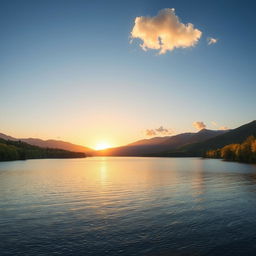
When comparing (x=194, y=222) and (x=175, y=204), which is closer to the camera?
(x=194, y=222)

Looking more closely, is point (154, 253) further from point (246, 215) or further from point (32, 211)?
point (32, 211)

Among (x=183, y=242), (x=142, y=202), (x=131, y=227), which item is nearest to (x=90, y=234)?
(x=131, y=227)

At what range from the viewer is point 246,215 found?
3625 cm

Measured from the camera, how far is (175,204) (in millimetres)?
43812

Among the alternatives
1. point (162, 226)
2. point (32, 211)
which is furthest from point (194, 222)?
point (32, 211)

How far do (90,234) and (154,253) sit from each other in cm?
811

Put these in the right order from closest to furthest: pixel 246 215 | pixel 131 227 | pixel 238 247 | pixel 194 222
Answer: pixel 238 247
pixel 131 227
pixel 194 222
pixel 246 215

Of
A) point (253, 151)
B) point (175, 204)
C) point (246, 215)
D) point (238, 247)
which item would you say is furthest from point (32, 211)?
point (253, 151)

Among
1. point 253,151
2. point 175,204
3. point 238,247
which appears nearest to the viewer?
point 238,247

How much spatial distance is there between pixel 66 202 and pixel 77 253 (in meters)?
23.8

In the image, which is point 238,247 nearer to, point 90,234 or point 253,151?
point 90,234

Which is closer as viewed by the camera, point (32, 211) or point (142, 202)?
point (32, 211)

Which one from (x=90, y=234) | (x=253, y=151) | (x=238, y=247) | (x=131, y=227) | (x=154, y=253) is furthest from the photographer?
(x=253, y=151)

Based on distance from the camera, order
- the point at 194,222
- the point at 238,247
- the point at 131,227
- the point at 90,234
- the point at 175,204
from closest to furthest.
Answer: the point at 238,247, the point at 90,234, the point at 131,227, the point at 194,222, the point at 175,204
